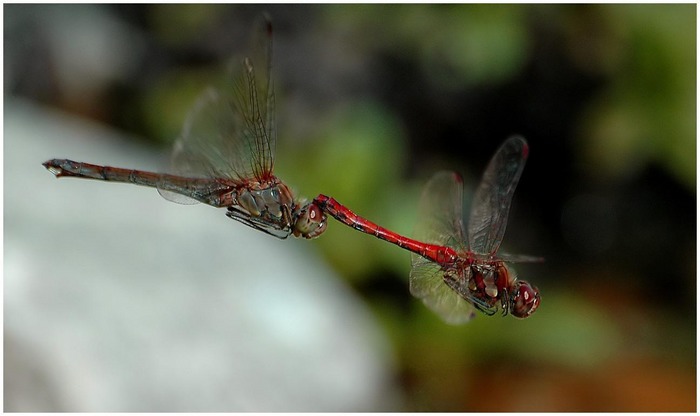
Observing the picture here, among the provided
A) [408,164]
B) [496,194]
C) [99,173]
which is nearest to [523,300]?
[496,194]

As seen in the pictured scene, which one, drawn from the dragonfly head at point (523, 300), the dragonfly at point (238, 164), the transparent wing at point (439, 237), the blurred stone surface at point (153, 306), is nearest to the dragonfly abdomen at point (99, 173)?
the dragonfly at point (238, 164)

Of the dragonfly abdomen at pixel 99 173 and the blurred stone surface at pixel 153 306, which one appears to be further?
the blurred stone surface at pixel 153 306

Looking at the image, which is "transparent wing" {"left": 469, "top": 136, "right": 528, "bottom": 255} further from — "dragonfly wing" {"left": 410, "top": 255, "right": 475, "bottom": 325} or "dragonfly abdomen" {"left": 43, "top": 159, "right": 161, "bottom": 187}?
"dragonfly abdomen" {"left": 43, "top": 159, "right": 161, "bottom": 187}

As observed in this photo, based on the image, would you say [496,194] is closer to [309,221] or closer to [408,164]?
[309,221]

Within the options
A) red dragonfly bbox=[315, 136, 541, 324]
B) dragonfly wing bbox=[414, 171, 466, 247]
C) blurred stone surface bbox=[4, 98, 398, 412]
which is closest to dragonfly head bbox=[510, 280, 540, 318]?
red dragonfly bbox=[315, 136, 541, 324]

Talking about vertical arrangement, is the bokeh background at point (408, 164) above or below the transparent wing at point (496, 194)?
above

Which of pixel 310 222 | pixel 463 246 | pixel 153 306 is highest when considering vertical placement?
pixel 153 306

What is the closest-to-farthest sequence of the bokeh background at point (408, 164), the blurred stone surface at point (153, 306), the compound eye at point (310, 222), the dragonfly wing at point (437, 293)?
the compound eye at point (310, 222) → the dragonfly wing at point (437, 293) → the blurred stone surface at point (153, 306) → the bokeh background at point (408, 164)

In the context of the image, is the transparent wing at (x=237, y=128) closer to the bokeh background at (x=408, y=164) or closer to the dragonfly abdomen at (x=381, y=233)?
the dragonfly abdomen at (x=381, y=233)
